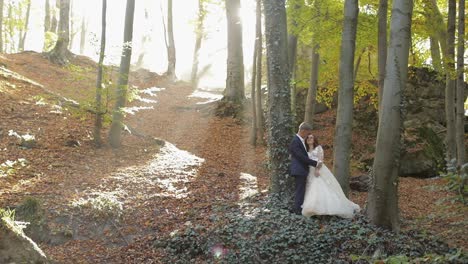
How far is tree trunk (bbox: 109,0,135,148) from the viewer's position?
10766 mm

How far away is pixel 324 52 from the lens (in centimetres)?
1220

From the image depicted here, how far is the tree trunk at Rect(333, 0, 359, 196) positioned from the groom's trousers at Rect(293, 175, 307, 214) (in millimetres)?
1071

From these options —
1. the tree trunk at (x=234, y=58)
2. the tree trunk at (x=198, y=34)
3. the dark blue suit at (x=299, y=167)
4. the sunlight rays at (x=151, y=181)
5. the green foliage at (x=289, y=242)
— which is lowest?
the green foliage at (x=289, y=242)

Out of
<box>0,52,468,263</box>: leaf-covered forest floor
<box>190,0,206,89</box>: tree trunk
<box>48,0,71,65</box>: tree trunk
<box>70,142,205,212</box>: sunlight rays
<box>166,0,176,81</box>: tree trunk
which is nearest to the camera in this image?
<box>0,52,468,263</box>: leaf-covered forest floor

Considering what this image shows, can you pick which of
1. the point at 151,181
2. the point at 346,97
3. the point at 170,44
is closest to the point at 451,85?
the point at 346,97

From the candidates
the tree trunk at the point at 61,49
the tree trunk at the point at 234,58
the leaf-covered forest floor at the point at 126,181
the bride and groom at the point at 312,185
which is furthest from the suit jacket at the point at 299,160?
the tree trunk at the point at 61,49

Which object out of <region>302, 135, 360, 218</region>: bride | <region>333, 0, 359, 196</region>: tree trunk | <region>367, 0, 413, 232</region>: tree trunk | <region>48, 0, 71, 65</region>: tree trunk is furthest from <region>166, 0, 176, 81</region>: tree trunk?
<region>367, 0, 413, 232</region>: tree trunk

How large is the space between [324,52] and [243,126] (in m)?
5.25

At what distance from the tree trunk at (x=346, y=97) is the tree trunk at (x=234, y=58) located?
32.5ft

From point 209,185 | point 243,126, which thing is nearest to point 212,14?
point 243,126

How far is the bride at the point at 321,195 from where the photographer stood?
22.5 feet

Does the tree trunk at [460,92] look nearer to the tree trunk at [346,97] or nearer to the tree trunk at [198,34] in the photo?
the tree trunk at [346,97]

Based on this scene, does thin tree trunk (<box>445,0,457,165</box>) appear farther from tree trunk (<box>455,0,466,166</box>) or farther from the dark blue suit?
the dark blue suit

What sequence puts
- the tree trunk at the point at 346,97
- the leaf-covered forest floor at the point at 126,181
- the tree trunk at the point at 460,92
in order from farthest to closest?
the tree trunk at the point at 460,92 < the tree trunk at the point at 346,97 < the leaf-covered forest floor at the point at 126,181
